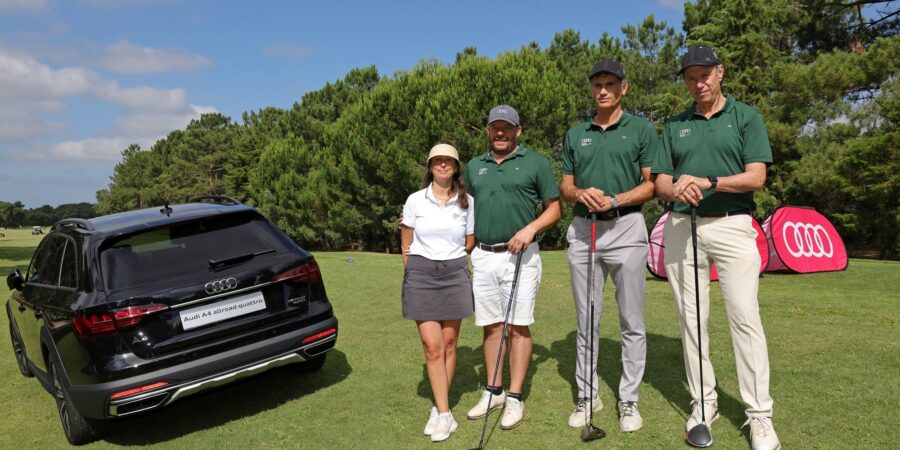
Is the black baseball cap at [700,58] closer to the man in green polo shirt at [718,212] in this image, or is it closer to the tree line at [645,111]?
the man in green polo shirt at [718,212]

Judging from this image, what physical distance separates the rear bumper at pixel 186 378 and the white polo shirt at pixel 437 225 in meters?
1.25

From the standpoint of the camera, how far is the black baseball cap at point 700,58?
3.55m

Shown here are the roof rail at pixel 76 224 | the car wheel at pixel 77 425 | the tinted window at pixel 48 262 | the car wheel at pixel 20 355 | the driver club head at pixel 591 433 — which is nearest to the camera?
the driver club head at pixel 591 433

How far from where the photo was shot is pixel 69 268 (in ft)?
14.4

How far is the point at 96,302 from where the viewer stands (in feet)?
12.6

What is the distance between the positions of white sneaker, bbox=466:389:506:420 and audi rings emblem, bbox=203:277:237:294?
76.0 inches

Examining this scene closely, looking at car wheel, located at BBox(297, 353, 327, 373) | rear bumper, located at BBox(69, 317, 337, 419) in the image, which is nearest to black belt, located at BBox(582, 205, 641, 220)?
rear bumper, located at BBox(69, 317, 337, 419)

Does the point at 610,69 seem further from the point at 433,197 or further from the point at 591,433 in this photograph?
the point at 591,433

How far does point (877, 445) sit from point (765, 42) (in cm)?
2700

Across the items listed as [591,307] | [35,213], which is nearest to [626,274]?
[591,307]

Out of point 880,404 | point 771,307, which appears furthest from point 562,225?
point 880,404

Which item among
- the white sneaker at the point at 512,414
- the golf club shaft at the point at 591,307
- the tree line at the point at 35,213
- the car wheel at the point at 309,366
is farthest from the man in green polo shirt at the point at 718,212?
the tree line at the point at 35,213

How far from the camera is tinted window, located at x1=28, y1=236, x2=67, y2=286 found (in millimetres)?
4734

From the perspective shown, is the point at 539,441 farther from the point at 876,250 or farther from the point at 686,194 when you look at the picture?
the point at 876,250
